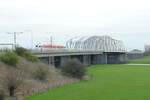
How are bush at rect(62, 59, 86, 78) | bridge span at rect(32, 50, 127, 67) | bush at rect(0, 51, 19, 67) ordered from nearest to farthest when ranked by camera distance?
bush at rect(0, 51, 19, 67) → bush at rect(62, 59, 86, 78) → bridge span at rect(32, 50, 127, 67)

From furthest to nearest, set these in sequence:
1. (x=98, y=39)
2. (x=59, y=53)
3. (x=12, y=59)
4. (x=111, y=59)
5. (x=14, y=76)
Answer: (x=98, y=39)
(x=111, y=59)
(x=59, y=53)
(x=12, y=59)
(x=14, y=76)

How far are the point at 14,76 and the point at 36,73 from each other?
13362 millimetres

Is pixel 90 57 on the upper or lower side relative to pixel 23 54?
lower

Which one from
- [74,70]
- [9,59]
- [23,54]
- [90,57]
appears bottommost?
[74,70]

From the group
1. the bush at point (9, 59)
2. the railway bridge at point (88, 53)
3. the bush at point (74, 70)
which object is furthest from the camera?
the railway bridge at point (88, 53)

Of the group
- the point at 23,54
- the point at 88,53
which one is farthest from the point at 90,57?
the point at 23,54

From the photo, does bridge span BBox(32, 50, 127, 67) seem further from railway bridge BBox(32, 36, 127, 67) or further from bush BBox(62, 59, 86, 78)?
bush BBox(62, 59, 86, 78)

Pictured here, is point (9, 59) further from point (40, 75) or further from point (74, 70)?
point (74, 70)

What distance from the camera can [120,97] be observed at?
3136 centimetres

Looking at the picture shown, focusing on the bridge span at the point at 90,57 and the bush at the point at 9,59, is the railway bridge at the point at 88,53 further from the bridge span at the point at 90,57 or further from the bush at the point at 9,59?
the bush at the point at 9,59

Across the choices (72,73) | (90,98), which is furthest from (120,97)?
(72,73)

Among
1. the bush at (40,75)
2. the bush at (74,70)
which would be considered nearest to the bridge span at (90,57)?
the bush at (74,70)

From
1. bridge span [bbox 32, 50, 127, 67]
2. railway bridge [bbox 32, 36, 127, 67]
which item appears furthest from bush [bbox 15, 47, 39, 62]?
bridge span [bbox 32, 50, 127, 67]

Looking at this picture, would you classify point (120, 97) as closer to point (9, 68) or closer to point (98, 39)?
point (9, 68)
